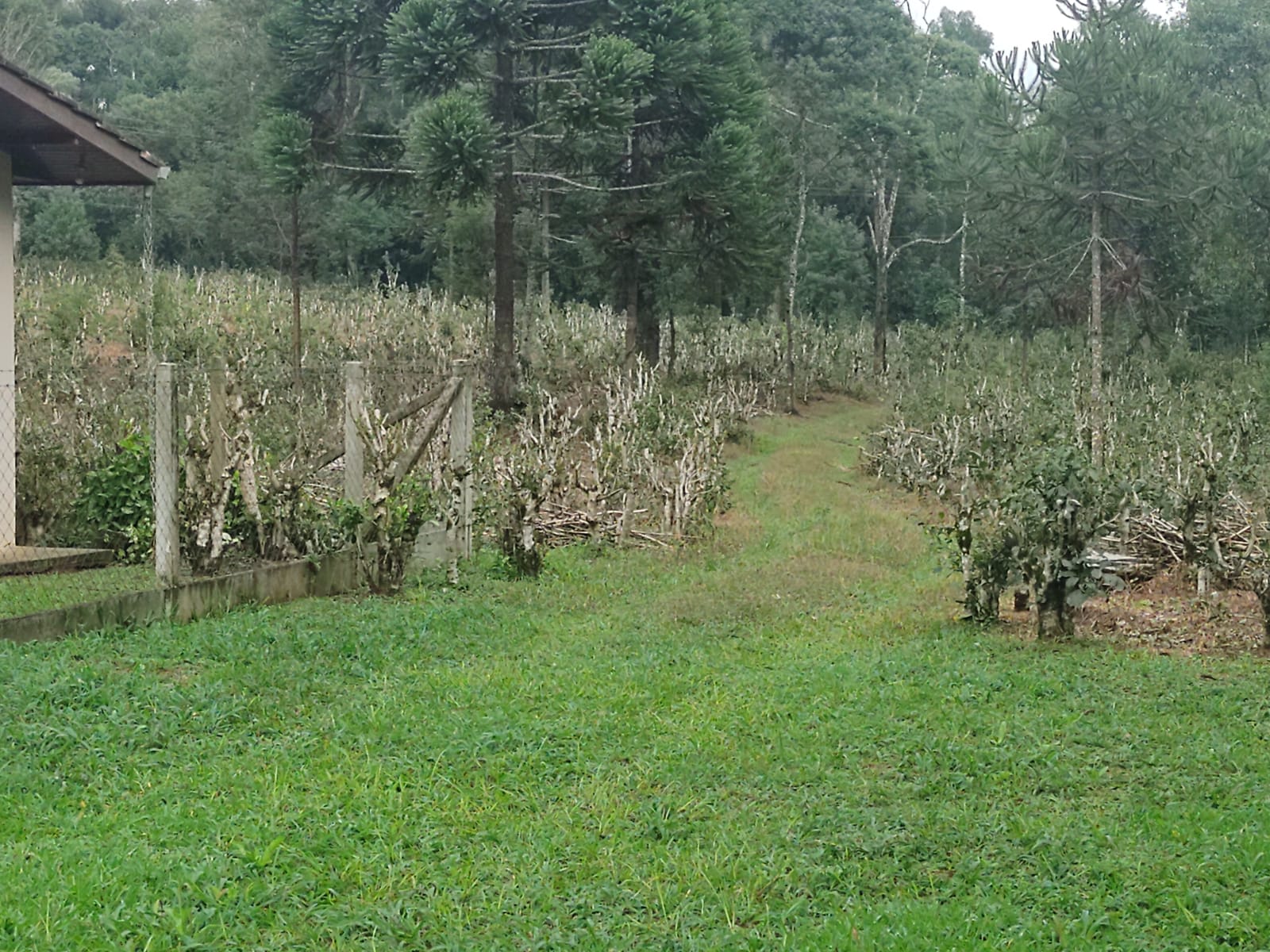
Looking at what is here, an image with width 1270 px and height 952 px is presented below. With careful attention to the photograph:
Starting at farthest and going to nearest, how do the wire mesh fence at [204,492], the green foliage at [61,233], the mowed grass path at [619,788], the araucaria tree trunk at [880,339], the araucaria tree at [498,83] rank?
the green foliage at [61,233], the araucaria tree trunk at [880,339], the araucaria tree at [498,83], the wire mesh fence at [204,492], the mowed grass path at [619,788]

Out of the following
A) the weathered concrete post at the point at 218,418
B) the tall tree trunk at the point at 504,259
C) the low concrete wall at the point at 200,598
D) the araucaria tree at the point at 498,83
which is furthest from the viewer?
the tall tree trunk at the point at 504,259

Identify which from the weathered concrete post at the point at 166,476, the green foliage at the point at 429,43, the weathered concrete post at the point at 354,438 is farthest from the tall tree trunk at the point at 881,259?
the weathered concrete post at the point at 166,476

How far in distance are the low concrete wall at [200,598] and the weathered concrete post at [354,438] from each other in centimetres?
44

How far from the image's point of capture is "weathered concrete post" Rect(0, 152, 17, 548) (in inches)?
328

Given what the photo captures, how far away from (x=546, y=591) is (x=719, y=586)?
46.2 inches

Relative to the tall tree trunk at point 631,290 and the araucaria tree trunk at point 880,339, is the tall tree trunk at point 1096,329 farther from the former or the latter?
the araucaria tree trunk at point 880,339

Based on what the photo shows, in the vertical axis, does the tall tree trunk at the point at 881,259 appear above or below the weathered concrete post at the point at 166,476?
above

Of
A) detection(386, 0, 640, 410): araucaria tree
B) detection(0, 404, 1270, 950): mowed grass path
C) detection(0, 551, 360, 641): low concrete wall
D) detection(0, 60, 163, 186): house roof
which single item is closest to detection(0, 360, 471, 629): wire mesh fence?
detection(0, 551, 360, 641): low concrete wall

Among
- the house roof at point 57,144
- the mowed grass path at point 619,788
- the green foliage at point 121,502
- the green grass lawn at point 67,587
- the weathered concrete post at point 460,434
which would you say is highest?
the house roof at point 57,144

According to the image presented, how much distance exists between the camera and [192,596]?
23.4ft

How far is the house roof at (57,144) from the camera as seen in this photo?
25.3 feet

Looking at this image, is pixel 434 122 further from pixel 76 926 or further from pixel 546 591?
pixel 76 926

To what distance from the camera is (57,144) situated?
333 inches

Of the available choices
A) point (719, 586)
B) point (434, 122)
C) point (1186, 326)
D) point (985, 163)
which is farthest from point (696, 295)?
point (719, 586)
